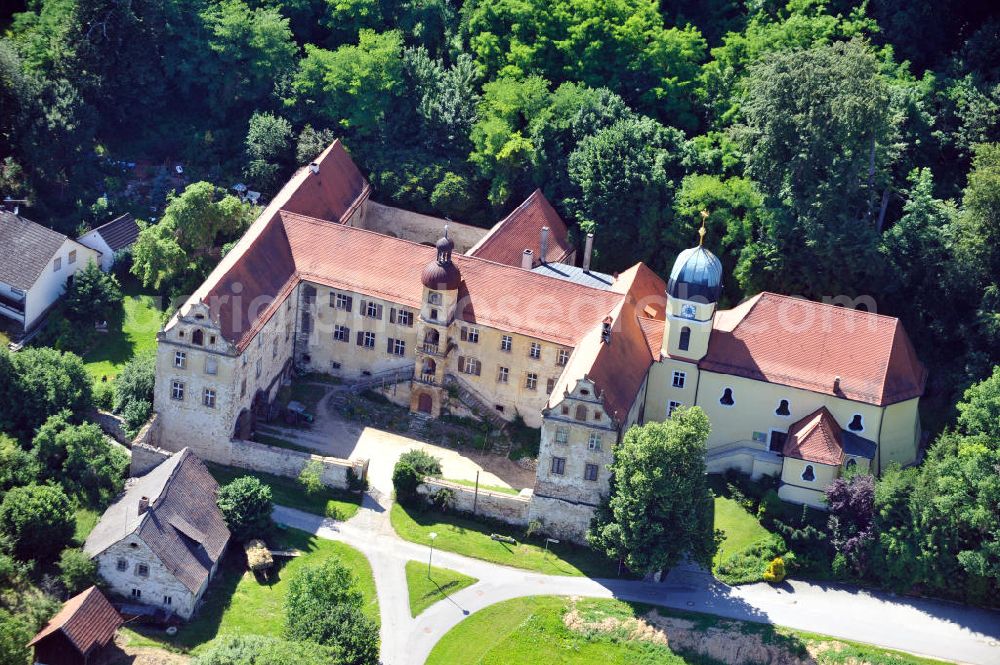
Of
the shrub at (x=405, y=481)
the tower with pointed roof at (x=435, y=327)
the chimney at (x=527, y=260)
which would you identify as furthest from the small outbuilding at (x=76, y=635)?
the chimney at (x=527, y=260)

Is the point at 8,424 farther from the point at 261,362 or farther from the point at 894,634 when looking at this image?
the point at 894,634

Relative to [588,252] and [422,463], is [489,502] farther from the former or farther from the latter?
[588,252]

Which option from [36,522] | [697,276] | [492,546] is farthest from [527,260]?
[36,522]

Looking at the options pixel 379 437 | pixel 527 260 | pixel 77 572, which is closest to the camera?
pixel 77 572

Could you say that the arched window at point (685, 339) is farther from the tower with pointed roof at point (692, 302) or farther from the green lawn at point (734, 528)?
the green lawn at point (734, 528)

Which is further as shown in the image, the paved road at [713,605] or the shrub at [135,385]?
the shrub at [135,385]

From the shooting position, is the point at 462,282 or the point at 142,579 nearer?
the point at 142,579

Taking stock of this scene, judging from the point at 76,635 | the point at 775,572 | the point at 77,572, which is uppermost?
the point at 775,572

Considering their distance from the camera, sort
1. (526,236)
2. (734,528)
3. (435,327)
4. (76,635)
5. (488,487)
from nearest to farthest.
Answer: (76,635) → (734,528) → (488,487) → (435,327) → (526,236)
